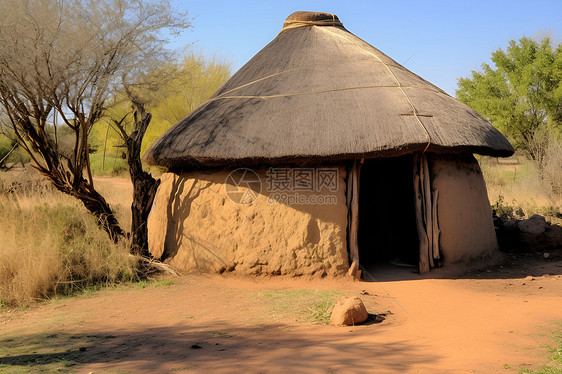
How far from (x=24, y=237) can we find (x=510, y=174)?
1697 cm

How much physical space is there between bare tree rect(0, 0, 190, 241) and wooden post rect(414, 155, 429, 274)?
3.68m

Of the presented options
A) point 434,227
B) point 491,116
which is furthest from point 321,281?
point 491,116

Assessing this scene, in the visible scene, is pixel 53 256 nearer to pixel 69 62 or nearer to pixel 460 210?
pixel 69 62

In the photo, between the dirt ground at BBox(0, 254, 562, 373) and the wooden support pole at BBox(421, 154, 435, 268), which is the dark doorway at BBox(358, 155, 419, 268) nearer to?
the wooden support pole at BBox(421, 154, 435, 268)

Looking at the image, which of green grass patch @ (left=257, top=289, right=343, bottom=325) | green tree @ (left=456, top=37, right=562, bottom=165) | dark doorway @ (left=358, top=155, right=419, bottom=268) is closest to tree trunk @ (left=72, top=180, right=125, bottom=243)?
green grass patch @ (left=257, top=289, right=343, bottom=325)

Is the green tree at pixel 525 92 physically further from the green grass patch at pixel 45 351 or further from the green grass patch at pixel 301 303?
the green grass patch at pixel 45 351

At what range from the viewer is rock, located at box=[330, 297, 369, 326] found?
4387mm

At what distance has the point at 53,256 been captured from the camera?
5898mm

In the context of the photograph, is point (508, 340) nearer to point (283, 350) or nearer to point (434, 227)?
point (283, 350)

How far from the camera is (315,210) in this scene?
6062 mm

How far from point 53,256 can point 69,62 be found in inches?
90.4

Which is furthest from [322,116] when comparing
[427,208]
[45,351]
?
[45,351]

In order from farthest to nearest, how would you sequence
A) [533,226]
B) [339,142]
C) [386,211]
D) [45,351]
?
[386,211] < [533,226] < [339,142] < [45,351]

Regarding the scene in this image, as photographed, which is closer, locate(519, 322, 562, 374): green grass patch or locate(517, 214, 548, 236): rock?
locate(519, 322, 562, 374): green grass patch
